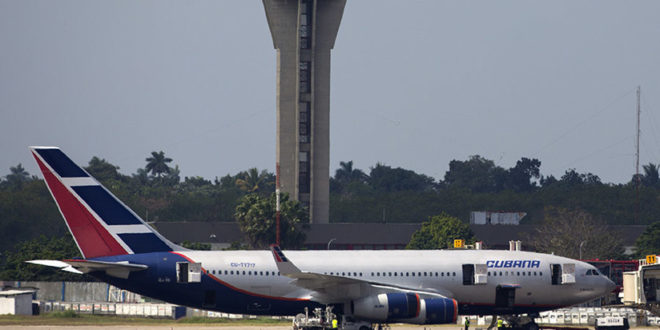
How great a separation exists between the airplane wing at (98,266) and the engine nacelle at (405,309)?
31.9 feet

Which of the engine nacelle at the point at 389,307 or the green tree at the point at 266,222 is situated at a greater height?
the green tree at the point at 266,222

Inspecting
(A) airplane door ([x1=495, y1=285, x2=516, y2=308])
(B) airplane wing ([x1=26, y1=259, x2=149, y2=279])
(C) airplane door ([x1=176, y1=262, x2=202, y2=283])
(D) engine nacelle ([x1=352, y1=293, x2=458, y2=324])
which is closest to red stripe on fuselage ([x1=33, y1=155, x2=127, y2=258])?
(B) airplane wing ([x1=26, y1=259, x2=149, y2=279])

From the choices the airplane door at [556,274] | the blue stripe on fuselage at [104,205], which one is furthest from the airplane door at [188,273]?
the airplane door at [556,274]

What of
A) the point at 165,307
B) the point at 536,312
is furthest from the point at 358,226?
the point at 536,312

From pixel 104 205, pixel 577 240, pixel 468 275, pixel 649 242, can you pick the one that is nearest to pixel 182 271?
pixel 104 205

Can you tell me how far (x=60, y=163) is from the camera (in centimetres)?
4662

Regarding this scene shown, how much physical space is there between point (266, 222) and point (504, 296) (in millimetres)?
58757

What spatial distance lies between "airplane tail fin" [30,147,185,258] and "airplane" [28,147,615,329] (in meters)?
0.04

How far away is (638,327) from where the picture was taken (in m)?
57.4

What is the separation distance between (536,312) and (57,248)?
189 ft

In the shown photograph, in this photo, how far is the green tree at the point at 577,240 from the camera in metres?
108

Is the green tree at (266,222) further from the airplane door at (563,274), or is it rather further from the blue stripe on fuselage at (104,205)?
the blue stripe on fuselage at (104,205)

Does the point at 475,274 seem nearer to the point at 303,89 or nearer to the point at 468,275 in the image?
the point at 468,275

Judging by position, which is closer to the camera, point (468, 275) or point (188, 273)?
point (188, 273)
